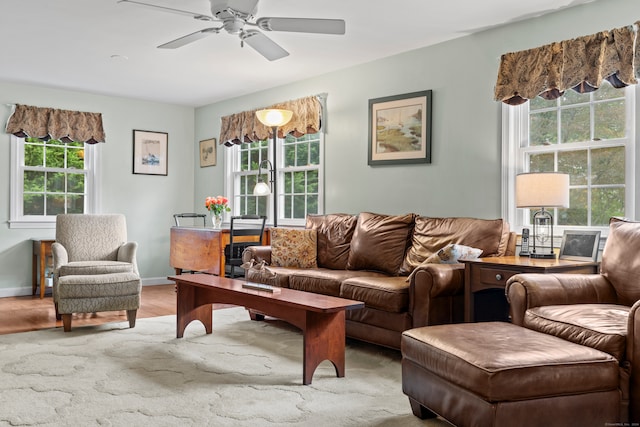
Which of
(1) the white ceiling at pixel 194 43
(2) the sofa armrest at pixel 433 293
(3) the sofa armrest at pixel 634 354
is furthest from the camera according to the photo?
(1) the white ceiling at pixel 194 43

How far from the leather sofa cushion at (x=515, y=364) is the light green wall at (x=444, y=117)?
81.3 inches

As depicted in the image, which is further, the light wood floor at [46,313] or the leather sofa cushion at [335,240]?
the leather sofa cushion at [335,240]

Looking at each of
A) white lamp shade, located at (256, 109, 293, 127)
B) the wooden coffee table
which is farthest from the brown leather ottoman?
white lamp shade, located at (256, 109, 293, 127)

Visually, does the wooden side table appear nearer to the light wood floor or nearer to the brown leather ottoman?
the brown leather ottoman

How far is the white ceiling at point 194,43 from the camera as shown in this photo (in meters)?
3.71

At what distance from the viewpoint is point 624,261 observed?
2.85 m

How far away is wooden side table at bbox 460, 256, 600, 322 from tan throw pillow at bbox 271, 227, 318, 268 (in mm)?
1601

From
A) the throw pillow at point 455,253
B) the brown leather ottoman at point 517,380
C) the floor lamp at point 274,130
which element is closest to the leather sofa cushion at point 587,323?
the brown leather ottoman at point 517,380

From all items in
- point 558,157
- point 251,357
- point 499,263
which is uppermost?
point 558,157

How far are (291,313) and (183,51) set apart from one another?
108 inches

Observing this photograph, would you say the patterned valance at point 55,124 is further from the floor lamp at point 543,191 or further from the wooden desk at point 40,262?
the floor lamp at point 543,191

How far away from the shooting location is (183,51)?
4.75 metres

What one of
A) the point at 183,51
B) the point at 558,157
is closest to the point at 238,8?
the point at 183,51

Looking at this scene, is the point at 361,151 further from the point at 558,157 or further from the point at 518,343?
the point at 518,343
